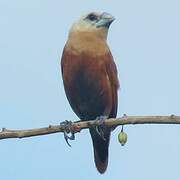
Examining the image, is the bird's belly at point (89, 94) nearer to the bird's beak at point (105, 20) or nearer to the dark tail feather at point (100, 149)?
the dark tail feather at point (100, 149)

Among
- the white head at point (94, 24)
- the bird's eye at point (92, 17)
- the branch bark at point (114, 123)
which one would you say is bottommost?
the branch bark at point (114, 123)

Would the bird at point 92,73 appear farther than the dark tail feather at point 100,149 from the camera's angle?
No

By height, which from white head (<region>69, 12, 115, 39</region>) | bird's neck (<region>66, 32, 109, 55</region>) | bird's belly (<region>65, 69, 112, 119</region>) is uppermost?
white head (<region>69, 12, 115, 39</region>)

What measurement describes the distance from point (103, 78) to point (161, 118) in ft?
8.52

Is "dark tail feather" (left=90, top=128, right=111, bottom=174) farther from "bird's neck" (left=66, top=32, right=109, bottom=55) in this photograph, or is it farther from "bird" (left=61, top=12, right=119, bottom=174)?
"bird's neck" (left=66, top=32, right=109, bottom=55)

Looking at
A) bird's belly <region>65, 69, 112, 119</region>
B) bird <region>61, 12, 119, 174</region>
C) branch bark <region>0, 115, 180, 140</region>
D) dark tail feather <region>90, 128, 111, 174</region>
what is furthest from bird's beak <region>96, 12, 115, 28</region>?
branch bark <region>0, 115, 180, 140</region>

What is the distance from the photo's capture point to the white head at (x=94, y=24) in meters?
6.38

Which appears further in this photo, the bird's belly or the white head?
the white head

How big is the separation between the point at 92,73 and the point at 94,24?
0.59 m

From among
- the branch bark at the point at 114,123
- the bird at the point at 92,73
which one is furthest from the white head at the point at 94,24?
the branch bark at the point at 114,123

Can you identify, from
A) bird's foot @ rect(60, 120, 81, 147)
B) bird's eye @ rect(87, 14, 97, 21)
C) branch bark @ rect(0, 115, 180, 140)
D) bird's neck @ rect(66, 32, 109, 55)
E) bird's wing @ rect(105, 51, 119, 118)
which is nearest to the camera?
branch bark @ rect(0, 115, 180, 140)

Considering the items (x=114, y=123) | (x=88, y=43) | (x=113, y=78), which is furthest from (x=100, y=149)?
(x=114, y=123)

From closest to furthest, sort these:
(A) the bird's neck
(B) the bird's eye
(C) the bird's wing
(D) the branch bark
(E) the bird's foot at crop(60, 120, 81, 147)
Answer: (D) the branch bark < (E) the bird's foot at crop(60, 120, 81, 147) < (A) the bird's neck < (C) the bird's wing < (B) the bird's eye

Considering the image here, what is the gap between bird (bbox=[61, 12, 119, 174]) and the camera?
20.4 feet
